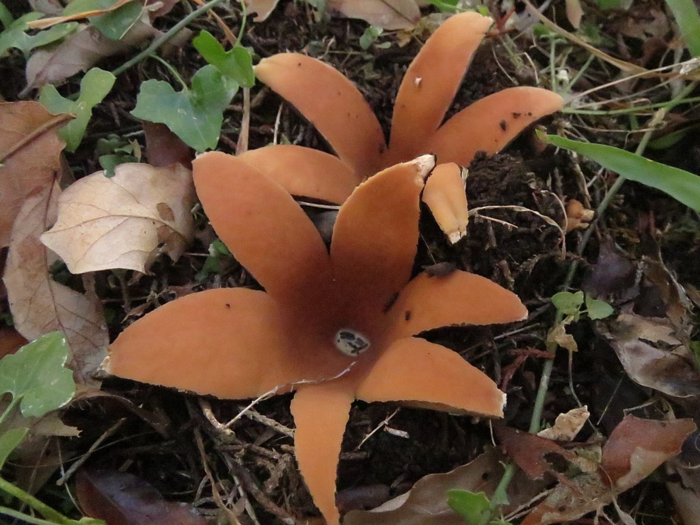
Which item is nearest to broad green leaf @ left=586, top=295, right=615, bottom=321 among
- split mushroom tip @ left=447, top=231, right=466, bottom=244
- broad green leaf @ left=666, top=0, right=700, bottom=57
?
split mushroom tip @ left=447, top=231, right=466, bottom=244

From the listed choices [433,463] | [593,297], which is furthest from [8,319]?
[593,297]

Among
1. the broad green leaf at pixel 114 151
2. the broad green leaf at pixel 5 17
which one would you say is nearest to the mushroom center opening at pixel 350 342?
the broad green leaf at pixel 114 151

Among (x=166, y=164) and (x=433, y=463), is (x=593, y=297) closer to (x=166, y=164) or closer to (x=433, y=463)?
(x=433, y=463)

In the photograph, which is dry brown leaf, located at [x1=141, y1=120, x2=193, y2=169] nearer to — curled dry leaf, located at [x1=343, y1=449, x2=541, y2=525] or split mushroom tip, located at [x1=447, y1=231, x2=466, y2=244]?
split mushroom tip, located at [x1=447, y1=231, x2=466, y2=244]

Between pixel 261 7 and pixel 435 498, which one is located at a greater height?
pixel 261 7

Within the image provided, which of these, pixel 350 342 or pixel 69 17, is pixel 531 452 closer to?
pixel 350 342

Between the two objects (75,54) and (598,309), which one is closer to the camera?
(598,309)

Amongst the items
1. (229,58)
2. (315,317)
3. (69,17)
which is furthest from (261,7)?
(315,317)
